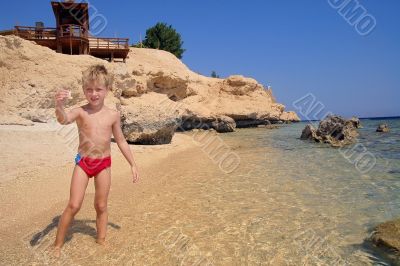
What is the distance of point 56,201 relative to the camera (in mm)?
5078

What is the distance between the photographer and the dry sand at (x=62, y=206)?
3.39m

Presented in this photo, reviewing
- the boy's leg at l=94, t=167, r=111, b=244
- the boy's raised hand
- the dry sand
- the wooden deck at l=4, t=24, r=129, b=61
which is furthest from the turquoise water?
the wooden deck at l=4, t=24, r=129, b=61

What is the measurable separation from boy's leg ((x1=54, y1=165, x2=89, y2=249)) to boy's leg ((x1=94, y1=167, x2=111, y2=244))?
0.56 feet

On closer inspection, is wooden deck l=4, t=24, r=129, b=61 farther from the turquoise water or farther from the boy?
the boy

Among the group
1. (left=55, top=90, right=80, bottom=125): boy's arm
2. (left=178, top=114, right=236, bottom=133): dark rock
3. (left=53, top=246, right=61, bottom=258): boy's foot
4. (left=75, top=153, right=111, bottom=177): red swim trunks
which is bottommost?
(left=178, top=114, right=236, bottom=133): dark rock

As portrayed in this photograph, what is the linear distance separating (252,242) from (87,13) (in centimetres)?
2869

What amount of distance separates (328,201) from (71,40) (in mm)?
24241

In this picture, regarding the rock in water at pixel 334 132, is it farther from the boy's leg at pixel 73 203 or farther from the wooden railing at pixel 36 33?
the wooden railing at pixel 36 33

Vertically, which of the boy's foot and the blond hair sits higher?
the blond hair

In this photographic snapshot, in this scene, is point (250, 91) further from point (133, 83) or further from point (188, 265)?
point (188, 265)

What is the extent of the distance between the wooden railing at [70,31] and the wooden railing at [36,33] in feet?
2.10

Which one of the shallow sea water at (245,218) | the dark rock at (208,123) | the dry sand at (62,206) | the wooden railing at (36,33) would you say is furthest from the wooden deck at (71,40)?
the shallow sea water at (245,218)

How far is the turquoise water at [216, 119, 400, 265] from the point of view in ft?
12.1

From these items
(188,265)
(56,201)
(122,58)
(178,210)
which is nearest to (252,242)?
(188,265)
